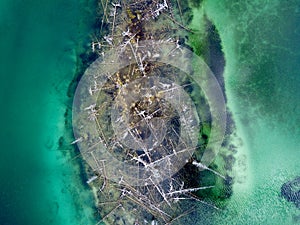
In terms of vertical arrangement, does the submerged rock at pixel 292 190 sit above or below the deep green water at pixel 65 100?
below

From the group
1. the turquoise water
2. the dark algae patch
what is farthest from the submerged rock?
the turquoise water

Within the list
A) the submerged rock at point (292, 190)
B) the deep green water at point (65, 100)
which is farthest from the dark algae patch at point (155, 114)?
the submerged rock at point (292, 190)

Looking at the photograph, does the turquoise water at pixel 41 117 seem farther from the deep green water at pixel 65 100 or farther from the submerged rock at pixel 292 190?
the submerged rock at pixel 292 190

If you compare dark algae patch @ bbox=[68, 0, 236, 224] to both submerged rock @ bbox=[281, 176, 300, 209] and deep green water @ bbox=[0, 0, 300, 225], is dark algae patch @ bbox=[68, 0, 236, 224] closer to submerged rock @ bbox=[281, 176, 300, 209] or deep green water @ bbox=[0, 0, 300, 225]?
deep green water @ bbox=[0, 0, 300, 225]

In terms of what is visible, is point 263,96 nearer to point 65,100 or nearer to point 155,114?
point 155,114

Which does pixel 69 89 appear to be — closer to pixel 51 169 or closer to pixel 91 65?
pixel 91 65

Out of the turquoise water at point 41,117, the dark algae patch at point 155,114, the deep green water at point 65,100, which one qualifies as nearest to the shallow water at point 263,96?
the deep green water at point 65,100
